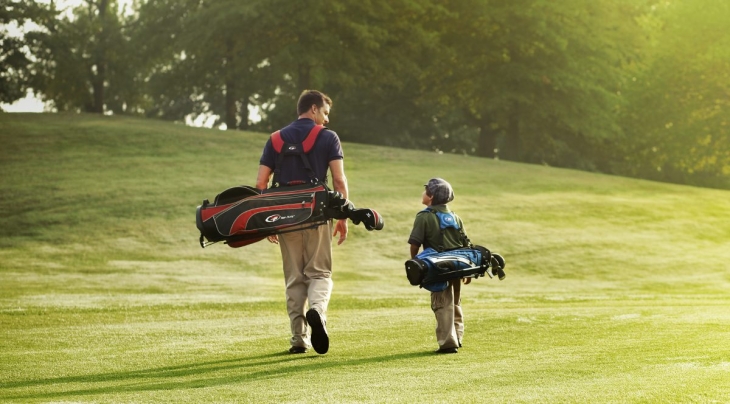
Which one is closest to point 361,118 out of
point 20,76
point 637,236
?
point 20,76

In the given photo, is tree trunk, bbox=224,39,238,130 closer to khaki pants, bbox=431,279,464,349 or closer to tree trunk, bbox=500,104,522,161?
tree trunk, bbox=500,104,522,161

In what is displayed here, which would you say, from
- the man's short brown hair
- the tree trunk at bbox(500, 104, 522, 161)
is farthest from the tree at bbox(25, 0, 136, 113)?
the man's short brown hair

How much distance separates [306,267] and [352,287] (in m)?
14.9

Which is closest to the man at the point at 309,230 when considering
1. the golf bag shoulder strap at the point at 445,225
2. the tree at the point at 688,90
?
the golf bag shoulder strap at the point at 445,225

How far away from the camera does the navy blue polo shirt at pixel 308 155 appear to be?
9.16m

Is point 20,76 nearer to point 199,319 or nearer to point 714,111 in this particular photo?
point 714,111

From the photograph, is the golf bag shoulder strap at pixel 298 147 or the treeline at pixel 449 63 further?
the treeline at pixel 449 63

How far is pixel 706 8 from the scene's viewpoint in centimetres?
5178

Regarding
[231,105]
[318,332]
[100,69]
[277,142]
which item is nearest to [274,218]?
[277,142]

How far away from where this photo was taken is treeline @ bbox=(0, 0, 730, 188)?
51906 mm

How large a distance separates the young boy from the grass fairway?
277mm

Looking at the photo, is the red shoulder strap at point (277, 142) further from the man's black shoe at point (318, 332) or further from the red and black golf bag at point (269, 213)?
the man's black shoe at point (318, 332)

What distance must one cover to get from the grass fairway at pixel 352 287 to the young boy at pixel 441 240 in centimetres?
28

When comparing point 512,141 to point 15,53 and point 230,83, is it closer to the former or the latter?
point 230,83
